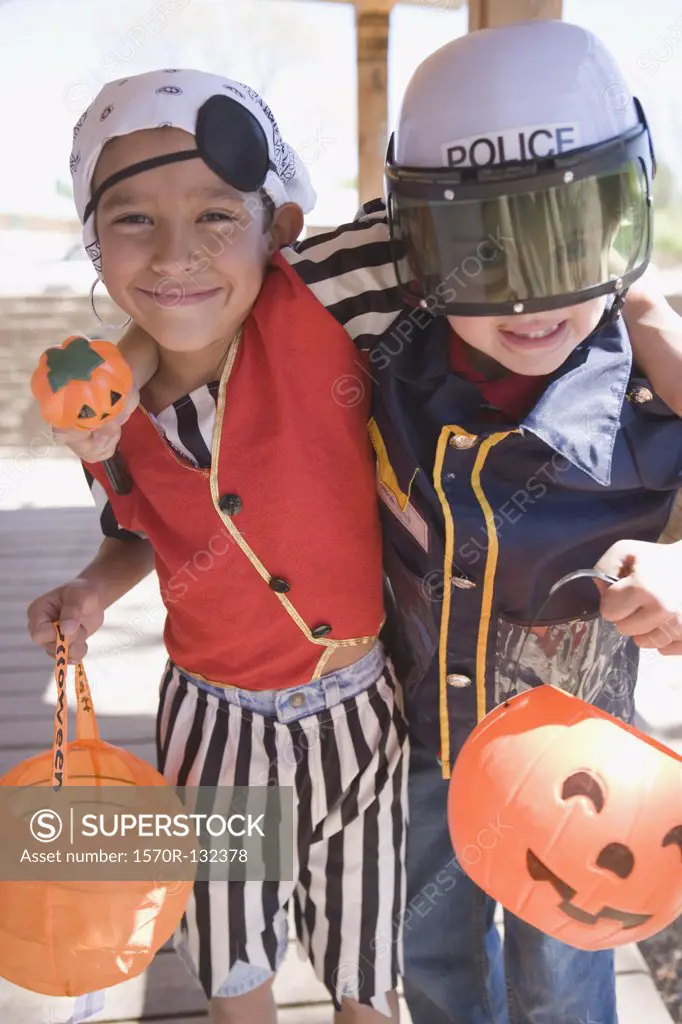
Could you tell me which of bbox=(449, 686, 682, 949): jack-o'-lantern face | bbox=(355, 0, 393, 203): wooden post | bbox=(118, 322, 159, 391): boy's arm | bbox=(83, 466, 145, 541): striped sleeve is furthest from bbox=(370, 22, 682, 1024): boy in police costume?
bbox=(355, 0, 393, 203): wooden post

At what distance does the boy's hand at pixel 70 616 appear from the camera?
4.42 ft

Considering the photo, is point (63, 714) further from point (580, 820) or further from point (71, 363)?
point (580, 820)

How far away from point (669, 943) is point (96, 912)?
1.38 meters

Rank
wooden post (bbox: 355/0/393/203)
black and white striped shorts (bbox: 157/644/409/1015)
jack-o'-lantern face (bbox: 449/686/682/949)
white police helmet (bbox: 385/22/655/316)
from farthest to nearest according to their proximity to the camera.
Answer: wooden post (bbox: 355/0/393/203) → black and white striped shorts (bbox: 157/644/409/1015) → white police helmet (bbox: 385/22/655/316) → jack-o'-lantern face (bbox: 449/686/682/949)

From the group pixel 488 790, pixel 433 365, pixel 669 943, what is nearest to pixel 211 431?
pixel 433 365

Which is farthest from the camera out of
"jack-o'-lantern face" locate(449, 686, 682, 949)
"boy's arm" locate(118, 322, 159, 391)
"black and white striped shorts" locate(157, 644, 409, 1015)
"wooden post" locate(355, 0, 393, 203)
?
"wooden post" locate(355, 0, 393, 203)

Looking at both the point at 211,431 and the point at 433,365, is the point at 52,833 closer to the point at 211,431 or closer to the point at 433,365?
the point at 211,431

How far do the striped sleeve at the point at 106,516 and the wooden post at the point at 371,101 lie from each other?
2.62 m

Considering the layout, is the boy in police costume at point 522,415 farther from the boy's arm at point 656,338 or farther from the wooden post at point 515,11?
the wooden post at point 515,11

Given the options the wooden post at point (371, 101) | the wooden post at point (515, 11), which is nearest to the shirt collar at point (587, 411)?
the wooden post at point (515, 11)

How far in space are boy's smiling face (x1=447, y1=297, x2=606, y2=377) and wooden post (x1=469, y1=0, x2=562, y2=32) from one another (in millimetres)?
593

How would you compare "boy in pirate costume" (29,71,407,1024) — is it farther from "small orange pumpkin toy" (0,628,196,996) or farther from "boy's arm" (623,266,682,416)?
"boy's arm" (623,266,682,416)

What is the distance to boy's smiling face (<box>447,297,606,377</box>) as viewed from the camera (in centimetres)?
111

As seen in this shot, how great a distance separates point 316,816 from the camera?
1.38 m
